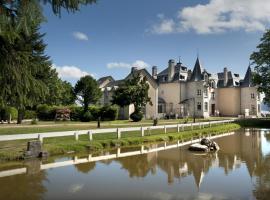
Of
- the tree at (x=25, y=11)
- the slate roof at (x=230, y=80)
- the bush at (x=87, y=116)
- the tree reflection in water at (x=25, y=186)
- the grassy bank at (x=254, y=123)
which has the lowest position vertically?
the tree reflection in water at (x=25, y=186)

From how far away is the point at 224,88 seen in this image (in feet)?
232

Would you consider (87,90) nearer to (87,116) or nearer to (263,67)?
(87,116)

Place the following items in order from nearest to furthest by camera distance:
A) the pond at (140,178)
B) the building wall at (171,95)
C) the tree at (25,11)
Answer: the tree at (25,11), the pond at (140,178), the building wall at (171,95)

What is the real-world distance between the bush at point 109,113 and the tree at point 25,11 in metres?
41.2

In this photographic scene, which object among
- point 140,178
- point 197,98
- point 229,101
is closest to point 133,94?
point 197,98

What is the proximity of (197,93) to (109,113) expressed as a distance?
2031cm

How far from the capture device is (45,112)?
5303cm

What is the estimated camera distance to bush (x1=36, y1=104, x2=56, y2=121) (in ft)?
172

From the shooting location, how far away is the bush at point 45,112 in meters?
52.4

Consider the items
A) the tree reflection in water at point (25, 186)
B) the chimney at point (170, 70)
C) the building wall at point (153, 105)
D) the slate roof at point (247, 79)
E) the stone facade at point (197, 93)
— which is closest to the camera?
the tree reflection in water at point (25, 186)

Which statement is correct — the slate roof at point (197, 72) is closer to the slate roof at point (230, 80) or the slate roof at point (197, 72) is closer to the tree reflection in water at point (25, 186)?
the slate roof at point (230, 80)

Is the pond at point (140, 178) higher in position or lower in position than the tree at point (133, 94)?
lower

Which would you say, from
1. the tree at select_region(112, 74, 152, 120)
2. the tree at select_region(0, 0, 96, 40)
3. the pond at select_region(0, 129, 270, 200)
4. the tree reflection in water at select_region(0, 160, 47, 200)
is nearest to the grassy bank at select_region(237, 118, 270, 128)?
the tree at select_region(112, 74, 152, 120)

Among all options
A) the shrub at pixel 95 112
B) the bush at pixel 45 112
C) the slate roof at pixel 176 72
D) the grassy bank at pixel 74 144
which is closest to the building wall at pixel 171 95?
the slate roof at pixel 176 72
